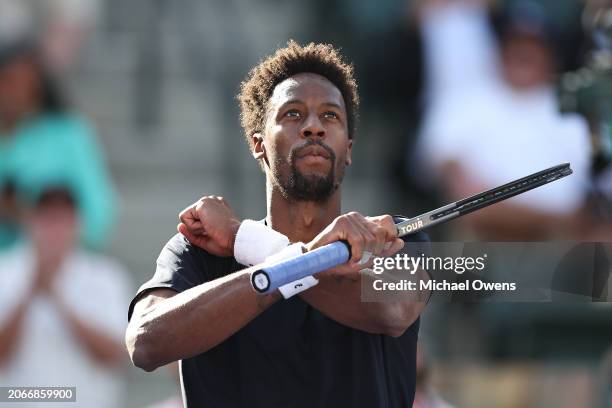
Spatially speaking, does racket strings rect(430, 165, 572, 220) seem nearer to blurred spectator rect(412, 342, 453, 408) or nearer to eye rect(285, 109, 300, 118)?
eye rect(285, 109, 300, 118)

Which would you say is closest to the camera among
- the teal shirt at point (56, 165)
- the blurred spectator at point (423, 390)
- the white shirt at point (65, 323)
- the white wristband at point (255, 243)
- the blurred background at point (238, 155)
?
the white wristband at point (255, 243)

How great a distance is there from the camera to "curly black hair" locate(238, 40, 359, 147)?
4.09 meters

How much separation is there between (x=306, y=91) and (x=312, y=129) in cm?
19

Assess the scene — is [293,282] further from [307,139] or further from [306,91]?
[306,91]

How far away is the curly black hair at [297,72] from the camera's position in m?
4.09

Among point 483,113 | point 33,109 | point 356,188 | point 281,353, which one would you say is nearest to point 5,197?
point 33,109

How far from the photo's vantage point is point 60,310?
777 cm

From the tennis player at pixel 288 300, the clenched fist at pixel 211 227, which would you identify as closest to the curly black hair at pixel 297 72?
the tennis player at pixel 288 300

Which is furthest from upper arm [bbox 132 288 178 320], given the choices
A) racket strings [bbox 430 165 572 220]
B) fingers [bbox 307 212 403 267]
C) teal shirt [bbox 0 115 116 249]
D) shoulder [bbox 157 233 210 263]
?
teal shirt [bbox 0 115 116 249]

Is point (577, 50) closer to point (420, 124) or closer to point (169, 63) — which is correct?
point (420, 124)

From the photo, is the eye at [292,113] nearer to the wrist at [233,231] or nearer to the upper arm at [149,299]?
the wrist at [233,231]

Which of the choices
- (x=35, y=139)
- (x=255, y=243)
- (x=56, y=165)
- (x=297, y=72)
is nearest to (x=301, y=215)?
(x=255, y=243)

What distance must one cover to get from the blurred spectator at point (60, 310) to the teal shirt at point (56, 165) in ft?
0.46

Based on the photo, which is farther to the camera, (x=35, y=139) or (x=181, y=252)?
(x=35, y=139)
